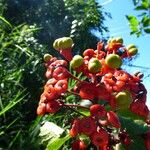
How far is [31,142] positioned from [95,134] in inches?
28.8

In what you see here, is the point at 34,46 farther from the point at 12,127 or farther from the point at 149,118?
the point at 149,118

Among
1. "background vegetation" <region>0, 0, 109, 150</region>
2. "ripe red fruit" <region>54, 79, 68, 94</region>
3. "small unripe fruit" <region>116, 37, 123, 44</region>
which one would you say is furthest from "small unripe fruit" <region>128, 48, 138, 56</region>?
"background vegetation" <region>0, 0, 109, 150</region>

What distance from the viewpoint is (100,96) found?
119 cm

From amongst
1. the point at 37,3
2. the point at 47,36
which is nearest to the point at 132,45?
the point at 47,36

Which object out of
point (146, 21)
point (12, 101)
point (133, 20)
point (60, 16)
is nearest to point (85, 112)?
point (12, 101)

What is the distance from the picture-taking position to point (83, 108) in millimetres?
1337

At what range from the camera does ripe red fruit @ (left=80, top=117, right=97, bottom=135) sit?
118 centimetres

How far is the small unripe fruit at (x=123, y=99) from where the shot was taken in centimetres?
117

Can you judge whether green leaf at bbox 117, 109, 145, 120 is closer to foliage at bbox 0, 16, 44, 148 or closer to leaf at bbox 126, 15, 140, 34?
foliage at bbox 0, 16, 44, 148

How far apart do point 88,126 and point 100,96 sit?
84mm

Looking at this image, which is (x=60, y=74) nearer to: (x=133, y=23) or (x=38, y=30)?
(x=133, y=23)

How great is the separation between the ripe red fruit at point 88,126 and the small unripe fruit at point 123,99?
84 millimetres

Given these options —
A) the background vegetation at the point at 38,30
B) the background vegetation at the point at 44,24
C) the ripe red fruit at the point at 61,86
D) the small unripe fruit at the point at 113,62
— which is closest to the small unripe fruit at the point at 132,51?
the small unripe fruit at the point at 113,62

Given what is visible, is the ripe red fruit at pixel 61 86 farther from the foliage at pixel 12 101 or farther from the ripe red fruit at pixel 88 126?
the foliage at pixel 12 101
